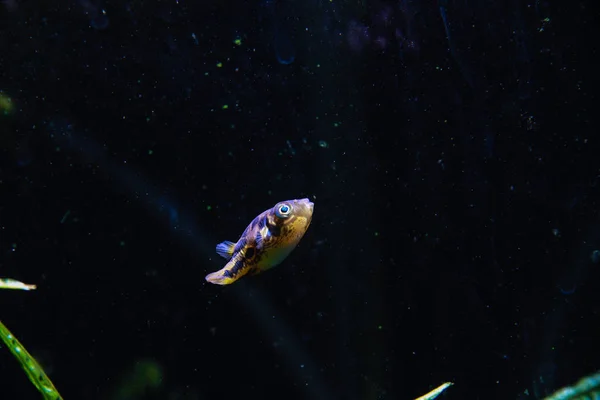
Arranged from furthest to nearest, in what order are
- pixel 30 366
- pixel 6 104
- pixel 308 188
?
pixel 308 188 < pixel 6 104 < pixel 30 366

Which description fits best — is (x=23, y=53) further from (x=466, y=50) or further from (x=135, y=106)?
(x=466, y=50)

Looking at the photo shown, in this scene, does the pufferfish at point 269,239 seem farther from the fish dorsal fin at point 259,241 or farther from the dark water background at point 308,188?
the dark water background at point 308,188

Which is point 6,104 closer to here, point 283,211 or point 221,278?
point 221,278

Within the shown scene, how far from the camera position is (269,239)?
2.08m

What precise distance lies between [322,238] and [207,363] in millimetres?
1413

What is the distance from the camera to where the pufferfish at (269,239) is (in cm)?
205

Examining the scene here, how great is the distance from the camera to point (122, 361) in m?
3.15

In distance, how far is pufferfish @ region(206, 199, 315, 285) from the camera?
6.72 ft

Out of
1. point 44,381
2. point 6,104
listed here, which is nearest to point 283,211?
point 44,381

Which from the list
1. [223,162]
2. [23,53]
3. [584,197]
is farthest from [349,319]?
[23,53]

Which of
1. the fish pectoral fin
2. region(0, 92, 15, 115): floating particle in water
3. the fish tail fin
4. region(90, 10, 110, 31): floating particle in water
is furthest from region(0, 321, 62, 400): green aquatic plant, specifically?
region(90, 10, 110, 31): floating particle in water

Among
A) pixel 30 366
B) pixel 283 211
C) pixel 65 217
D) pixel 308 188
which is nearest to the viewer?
pixel 30 366

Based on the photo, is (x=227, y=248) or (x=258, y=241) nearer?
(x=258, y=241)

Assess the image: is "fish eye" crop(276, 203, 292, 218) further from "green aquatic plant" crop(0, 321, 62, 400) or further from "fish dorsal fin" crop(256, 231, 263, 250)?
"green aquatic plant" crop(0, 321, 62, 400)
